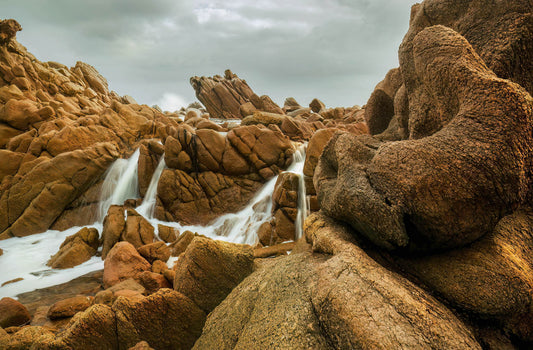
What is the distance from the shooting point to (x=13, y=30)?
2927cm

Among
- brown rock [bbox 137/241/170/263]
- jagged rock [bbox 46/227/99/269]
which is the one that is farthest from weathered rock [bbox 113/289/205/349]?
jagged rock [bbox 46/227/99/269]

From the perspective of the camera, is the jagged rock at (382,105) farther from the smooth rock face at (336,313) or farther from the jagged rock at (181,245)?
the jagged rock at (181,245)

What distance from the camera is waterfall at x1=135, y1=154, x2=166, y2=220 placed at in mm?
17578

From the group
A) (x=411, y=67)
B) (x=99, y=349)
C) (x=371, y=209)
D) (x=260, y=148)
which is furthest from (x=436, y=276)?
(x=260, y=148)

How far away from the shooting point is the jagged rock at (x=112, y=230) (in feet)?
43.9

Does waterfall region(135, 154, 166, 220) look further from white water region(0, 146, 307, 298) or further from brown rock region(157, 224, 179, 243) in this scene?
brown rock region(157, 224, 179, 243)

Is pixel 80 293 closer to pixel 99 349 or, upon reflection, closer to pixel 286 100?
pixel 99 349

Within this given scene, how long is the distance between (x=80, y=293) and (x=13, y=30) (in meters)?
37.6

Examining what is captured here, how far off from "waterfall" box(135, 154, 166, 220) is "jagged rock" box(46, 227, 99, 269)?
3788 millimetres

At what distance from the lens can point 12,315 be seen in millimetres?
7465

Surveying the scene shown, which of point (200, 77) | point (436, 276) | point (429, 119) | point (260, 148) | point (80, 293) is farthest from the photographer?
point (200, 77)

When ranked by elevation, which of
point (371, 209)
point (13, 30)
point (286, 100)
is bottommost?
point (371, 209)

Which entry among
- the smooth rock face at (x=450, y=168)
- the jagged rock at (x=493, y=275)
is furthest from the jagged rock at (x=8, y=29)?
the jagged rock at (x=493, y=275)

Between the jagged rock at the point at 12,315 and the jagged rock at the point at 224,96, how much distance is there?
52.2 m
